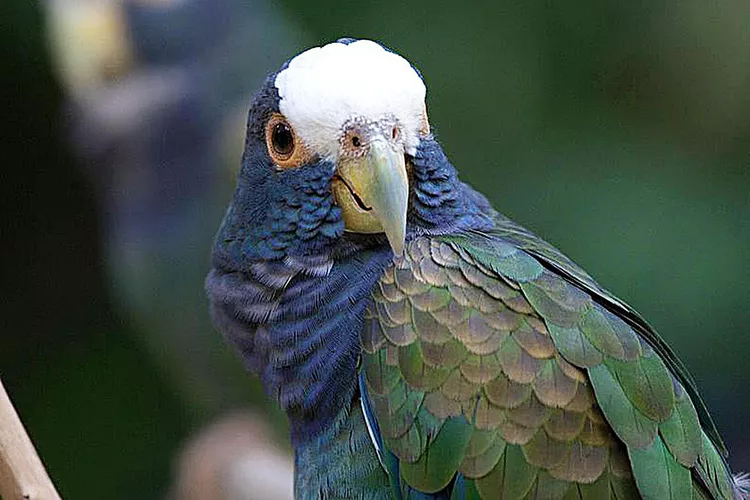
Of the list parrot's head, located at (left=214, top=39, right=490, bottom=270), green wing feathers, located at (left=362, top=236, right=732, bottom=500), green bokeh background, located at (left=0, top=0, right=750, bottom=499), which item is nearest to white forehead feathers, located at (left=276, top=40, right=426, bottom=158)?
parrot's head, located at (left=214, top=39, right=490, bottom=270)

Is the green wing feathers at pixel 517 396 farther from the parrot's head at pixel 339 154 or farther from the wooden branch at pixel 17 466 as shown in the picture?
the wooden branch at pixel 17 466

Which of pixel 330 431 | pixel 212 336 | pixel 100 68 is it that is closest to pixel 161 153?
pixel 100 68

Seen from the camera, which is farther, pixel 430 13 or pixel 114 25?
pixel 430 13

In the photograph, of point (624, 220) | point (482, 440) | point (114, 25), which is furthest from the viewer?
point (624, 220)

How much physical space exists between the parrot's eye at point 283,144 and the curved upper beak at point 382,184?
44 millimetres

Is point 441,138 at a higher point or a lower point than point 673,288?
→ higher

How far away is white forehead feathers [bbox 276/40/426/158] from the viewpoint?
2.37 feet

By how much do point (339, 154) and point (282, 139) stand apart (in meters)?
0.07

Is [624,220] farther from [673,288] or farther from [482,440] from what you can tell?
[482,440]

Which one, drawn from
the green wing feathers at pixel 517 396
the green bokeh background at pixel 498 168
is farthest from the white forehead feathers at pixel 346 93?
the green bokeh background at pixel 498 168

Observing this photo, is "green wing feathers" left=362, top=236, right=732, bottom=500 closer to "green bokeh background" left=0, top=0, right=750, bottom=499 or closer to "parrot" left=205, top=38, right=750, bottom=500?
"parrot" left=205, top=38, right=750, bottom=500

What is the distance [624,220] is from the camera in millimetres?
1439

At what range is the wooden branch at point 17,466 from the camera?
24.5 inches

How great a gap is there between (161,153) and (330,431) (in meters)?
0.71
